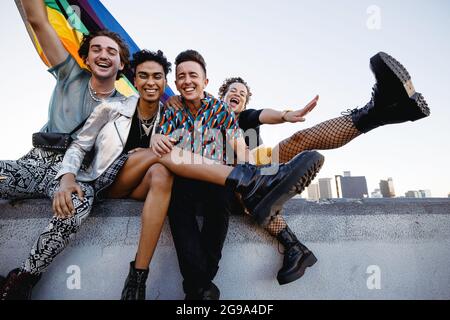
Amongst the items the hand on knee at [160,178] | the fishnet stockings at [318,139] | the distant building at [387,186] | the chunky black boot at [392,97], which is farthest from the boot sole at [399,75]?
the distant building at [387,186]

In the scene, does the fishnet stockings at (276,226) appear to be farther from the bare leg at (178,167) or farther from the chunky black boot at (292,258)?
the bare leg at (178,167)

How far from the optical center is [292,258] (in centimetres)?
128

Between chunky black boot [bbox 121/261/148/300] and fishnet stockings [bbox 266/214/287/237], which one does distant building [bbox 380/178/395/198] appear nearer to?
fishnet stockings [bbox 266/214/287/237]

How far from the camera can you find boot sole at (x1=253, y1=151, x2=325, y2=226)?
1091 mm

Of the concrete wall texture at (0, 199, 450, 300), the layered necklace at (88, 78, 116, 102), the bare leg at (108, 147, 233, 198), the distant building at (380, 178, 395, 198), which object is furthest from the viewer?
the distant building at (380, 178, 395, 198)

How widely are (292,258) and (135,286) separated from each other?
0.71 meters

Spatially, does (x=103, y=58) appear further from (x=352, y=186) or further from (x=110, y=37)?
(x=352, y=186)

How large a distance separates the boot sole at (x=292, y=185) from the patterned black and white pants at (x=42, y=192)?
82cm

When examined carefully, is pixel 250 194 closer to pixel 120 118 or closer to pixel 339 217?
pixel 339 217

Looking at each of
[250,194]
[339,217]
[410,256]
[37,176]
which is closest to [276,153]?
[339,217]

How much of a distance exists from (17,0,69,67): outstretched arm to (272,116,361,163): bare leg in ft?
5.11

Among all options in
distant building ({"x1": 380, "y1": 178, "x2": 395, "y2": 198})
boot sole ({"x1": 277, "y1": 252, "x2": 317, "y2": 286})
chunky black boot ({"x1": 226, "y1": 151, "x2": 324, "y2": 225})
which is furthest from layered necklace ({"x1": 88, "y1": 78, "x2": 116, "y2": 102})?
distant building ({"x1": 380, "y1": 178, "x2": 395, "y2": 198})

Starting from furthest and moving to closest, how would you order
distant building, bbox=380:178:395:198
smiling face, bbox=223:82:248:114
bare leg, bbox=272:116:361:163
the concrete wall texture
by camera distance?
1. distant building, bbox=380:178:395:198
2. smiling face, bbox=223:82:248:114
3. bare leg, bbox=272:116:361:163
4. the concrete wall texture

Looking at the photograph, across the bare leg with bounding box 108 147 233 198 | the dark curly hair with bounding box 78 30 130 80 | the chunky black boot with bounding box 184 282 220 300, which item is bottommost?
the chunky black boot with bounding box 184 282 220 300
